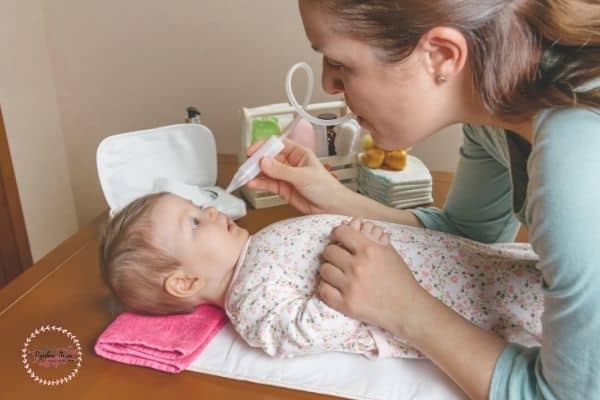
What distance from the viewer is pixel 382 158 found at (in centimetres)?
130

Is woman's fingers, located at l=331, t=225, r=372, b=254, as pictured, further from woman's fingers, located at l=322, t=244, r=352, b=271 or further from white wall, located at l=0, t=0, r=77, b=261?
white wall, located at l=0, t=0, r=77, b=261

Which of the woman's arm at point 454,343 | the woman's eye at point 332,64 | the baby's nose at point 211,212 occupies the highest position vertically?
the woman's eye at point 332,64

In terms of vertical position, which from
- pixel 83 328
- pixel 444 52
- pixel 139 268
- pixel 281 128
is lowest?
pixel 83 328

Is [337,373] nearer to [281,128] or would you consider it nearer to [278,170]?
[278,170]

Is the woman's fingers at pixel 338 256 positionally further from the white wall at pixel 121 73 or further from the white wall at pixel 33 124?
the white wall at pixel 33 124

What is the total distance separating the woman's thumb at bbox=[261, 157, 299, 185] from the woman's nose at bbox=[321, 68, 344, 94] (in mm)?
284

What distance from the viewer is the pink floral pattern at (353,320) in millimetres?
867

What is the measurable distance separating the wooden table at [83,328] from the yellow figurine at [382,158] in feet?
0.42

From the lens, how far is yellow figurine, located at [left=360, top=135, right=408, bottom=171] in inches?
50.2

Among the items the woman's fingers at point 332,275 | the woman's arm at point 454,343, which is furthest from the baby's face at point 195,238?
the woman's arm at point 454,343

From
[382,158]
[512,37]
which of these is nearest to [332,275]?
[512,37]

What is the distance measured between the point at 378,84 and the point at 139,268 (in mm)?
478

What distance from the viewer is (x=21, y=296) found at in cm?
106

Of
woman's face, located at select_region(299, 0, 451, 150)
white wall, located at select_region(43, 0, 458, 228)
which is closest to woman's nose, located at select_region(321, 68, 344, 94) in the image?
woman's face, located at select_region(299, 0, 451, 150)
